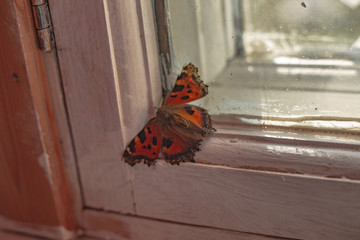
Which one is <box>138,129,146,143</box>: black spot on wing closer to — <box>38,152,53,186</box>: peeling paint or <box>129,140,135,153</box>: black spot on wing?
<box>129,140,135,153</box>: black spot on wing

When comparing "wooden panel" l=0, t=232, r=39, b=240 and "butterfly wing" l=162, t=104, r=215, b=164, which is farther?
"wooden panel" l=0, t=232, r=39, b=240

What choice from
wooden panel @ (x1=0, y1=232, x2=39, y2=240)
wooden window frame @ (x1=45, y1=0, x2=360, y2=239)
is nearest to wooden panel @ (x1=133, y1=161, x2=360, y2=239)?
wooden window frame @ (x1=45, y1=0, x2=360, y2=239)

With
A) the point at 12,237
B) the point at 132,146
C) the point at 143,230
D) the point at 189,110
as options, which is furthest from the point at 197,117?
the point at 12,237

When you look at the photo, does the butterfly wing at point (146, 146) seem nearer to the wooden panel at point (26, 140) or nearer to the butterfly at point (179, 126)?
the butterfly at point (179, 126)

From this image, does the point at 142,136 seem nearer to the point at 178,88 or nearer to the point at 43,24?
the point at 178,88

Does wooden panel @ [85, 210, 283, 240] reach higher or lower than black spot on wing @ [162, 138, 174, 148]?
lower

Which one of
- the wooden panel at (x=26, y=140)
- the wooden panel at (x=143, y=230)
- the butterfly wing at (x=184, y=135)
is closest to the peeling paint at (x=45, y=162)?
the wooden panel at (x=26, y=140)

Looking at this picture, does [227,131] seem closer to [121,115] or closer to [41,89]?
[121,115]
